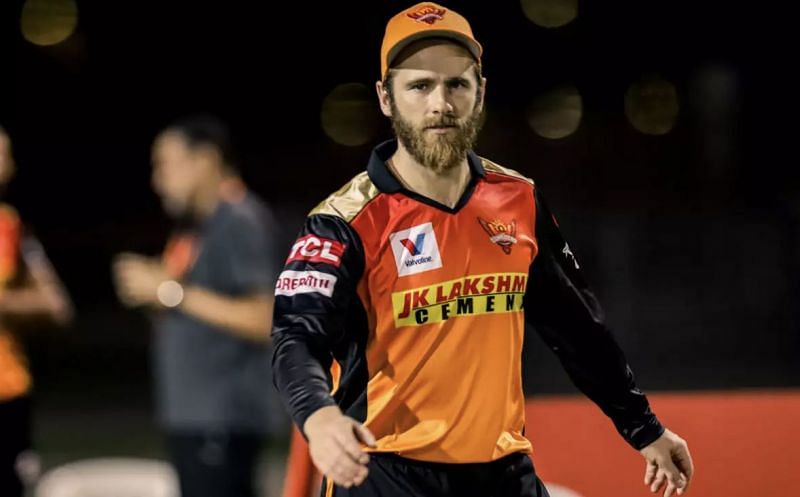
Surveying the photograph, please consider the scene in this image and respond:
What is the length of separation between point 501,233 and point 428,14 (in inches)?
22.6

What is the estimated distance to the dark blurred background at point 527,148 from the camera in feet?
48.8

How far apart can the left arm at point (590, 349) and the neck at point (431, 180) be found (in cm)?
25

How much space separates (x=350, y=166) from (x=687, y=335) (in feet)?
30.1

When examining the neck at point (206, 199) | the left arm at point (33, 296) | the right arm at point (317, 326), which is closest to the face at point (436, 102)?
the right arm at point (317, 326)

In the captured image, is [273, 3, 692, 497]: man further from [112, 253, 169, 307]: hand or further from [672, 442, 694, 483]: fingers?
[112, 253, 169, 307]: hand

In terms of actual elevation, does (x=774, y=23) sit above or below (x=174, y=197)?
above

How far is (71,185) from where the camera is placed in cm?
2339

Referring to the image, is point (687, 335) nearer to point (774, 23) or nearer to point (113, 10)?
point (774, 23)

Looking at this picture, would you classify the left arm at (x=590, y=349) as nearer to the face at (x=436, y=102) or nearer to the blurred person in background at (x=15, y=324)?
the face at (x=436, y=102)

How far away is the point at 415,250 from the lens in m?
3.01

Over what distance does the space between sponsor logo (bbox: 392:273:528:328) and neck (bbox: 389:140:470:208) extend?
0.70ft

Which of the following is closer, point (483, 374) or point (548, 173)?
point (483, 374)

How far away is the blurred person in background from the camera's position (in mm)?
5504

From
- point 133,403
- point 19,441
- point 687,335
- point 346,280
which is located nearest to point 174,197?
point 19,441
